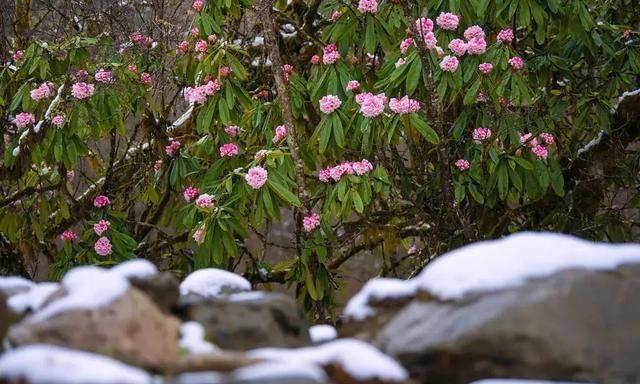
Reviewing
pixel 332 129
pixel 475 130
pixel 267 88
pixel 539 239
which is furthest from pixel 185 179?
pixel 539 239

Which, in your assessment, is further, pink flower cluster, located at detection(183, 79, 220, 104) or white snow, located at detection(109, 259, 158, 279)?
pink flower cluster, located at detection(183, 79, 220, 104)

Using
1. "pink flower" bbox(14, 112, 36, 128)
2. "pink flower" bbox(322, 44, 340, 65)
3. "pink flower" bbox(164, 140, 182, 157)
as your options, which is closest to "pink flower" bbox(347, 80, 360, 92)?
"pink flower" bbox(322, 44, 340, 65)

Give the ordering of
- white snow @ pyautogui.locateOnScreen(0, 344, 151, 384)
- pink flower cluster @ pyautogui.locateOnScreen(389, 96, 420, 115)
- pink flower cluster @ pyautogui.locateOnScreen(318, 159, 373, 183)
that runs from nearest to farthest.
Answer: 1. white snow @ pyautogui.locateOnScreen(0, 344, 151, 384)
2. pink flower cluster @ pyautogui.locateOnScreen(389, 96, 420, 115)
3. pink flower cluster @ pyautogui.locateOnScreen(318, 159, 373, 183)

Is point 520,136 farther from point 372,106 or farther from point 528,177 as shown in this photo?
point 372,106

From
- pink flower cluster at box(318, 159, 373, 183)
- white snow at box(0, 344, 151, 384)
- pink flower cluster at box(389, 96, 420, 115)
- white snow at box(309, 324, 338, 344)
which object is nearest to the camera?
white snow at box(0, 344, 151, 384)

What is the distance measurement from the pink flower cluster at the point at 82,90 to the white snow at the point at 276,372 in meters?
2.80

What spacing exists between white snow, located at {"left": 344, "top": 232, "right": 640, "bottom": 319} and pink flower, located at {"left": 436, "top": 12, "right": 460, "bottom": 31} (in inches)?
81.5

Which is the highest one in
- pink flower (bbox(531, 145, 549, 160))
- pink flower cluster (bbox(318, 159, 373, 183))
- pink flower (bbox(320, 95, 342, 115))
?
pink flower (bbox(320, 95, 342, 115))

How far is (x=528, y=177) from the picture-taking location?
13.0 feet

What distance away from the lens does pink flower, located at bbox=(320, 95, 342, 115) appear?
393 centimetres

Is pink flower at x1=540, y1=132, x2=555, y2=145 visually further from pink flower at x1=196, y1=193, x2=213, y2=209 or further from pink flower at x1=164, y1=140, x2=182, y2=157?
pink flower at x1=164, y1=140, x2=182, y2=157

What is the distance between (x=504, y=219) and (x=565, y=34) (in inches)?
36.6

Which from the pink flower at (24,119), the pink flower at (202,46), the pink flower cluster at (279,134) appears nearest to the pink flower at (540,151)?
the pink flower cluster at (279,134)

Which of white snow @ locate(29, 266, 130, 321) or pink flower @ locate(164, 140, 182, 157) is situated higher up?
white snow @ locate(29, 266, 130, 321)
